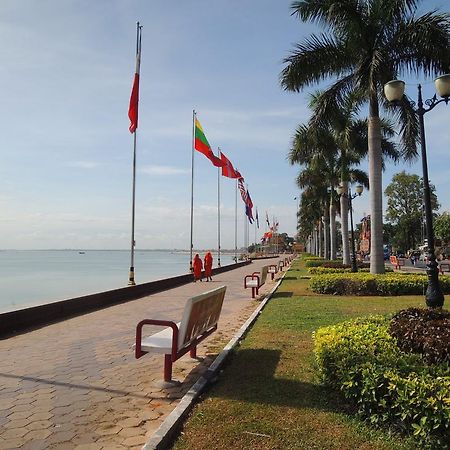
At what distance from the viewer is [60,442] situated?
390cm

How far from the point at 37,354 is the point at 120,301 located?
292 inches

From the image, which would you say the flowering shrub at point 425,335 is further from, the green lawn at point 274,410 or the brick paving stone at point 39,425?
the brick paving stone at point 39,425

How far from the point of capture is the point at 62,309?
11.1 metres

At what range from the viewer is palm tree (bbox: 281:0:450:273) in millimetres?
13906

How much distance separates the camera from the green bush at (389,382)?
349 cm

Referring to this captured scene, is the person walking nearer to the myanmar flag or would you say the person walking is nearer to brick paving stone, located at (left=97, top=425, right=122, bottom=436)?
the myanmar flag

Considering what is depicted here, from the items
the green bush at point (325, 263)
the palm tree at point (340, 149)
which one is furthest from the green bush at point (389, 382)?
the green bush at point (325, 263)

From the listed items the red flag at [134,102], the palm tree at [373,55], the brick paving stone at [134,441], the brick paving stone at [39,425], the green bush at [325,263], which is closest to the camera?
the brick paving stone at [134,441]

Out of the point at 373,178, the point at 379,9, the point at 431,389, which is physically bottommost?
the point at 431,389

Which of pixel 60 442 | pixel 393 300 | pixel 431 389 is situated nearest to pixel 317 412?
pixel 431 389

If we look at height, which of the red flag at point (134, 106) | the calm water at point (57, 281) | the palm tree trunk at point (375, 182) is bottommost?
the calm water at point (57, 281)

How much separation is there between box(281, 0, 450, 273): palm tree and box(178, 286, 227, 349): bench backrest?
9412 millimetres

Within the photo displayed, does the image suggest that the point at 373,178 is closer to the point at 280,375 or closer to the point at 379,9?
the point at 379,9

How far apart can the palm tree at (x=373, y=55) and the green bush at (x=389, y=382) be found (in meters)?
10.6
